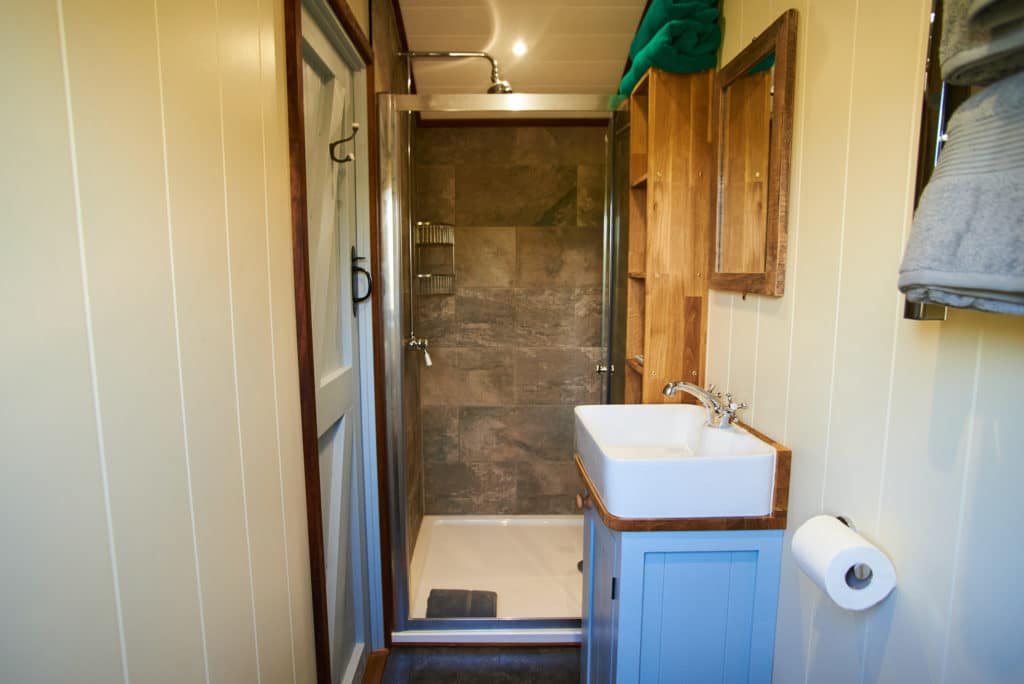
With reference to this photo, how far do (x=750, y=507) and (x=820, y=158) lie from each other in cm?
79

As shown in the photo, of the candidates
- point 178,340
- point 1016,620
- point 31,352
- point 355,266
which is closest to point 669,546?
point 1016,620

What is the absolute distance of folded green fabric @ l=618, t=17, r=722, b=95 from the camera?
61.6 inches

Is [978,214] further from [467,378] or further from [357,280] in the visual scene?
[467,378]

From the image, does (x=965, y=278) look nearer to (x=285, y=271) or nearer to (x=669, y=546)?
(x=669, y=546)

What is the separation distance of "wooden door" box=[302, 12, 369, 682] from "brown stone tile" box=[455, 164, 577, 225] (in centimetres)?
119

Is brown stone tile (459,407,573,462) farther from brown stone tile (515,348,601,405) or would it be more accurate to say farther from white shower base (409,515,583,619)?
white shower base (409,515,583,619)

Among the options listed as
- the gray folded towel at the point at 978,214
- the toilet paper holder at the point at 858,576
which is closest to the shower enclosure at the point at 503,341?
the toilet paper holder at the point at 858,576

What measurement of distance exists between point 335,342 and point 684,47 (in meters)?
1.40

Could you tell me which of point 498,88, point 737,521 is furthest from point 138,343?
point 498,88

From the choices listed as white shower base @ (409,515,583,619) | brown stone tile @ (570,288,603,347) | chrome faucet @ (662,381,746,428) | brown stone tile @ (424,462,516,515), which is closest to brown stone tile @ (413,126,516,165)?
brown stone tile @ (570,288,603,347)

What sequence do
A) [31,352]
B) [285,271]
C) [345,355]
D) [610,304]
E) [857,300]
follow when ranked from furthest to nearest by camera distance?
[610,304], [345,355], [285,271], [857,300], [31,352]

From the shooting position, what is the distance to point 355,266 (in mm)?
1881

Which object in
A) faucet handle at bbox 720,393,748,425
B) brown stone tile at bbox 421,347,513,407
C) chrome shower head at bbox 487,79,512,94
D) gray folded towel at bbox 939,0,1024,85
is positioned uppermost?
chrome shower head at bbox 487,79,512,94

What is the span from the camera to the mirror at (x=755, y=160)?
125 cm
